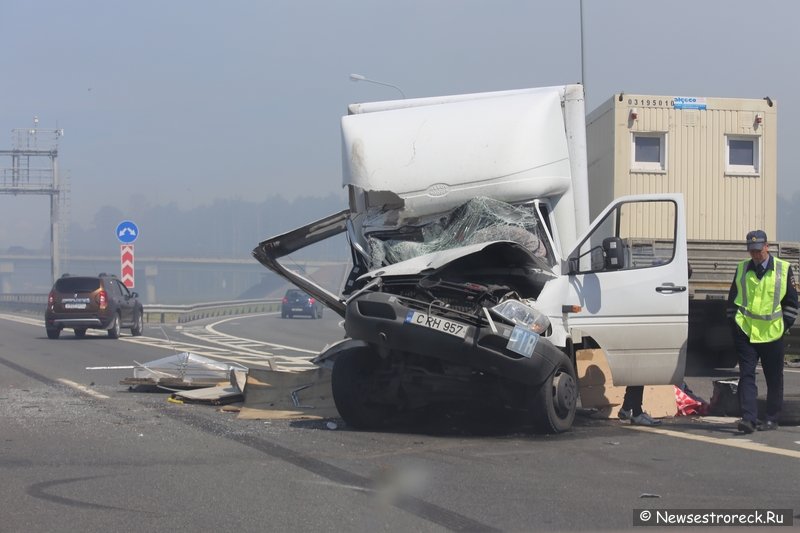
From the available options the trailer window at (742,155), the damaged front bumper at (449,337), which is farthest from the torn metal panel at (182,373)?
the trailer window at (742,155)

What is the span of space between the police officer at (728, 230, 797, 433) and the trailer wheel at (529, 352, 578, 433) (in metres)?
1.41

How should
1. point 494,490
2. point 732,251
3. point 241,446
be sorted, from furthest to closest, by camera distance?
point 732,251, point 241,446, point 494,490

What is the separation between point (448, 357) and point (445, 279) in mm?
739

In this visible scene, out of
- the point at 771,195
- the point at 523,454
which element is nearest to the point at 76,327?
the point at 771,195

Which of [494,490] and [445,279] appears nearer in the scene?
[494,490]

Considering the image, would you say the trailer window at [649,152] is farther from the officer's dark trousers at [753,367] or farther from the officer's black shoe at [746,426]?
the officer's black shoe at [746,426]

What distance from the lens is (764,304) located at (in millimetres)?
8070

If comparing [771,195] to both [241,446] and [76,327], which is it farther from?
[76,327]

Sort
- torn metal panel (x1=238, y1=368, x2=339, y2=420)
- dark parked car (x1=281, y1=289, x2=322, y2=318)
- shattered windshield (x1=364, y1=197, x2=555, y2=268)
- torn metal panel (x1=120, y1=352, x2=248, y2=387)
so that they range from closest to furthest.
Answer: shattered windshield (x1=364, y1=197, x2=555, y2=268) → torn metal panel (x1=238, y1=368, x2=339, y2=420) → torn metal panel (x1=120, y1=352, x2=248, y2=387) → dark parked car (x1=281, y1=289, x2=322, y2=318)

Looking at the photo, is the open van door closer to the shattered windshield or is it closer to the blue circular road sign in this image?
the shattered windshield

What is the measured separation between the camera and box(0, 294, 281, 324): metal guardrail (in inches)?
1676

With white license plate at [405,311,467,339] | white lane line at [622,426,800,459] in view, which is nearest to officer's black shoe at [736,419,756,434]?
white lane line at [622,426,800,459]

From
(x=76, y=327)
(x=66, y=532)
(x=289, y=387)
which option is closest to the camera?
(x=66, y=532)

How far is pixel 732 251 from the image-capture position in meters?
12.3
